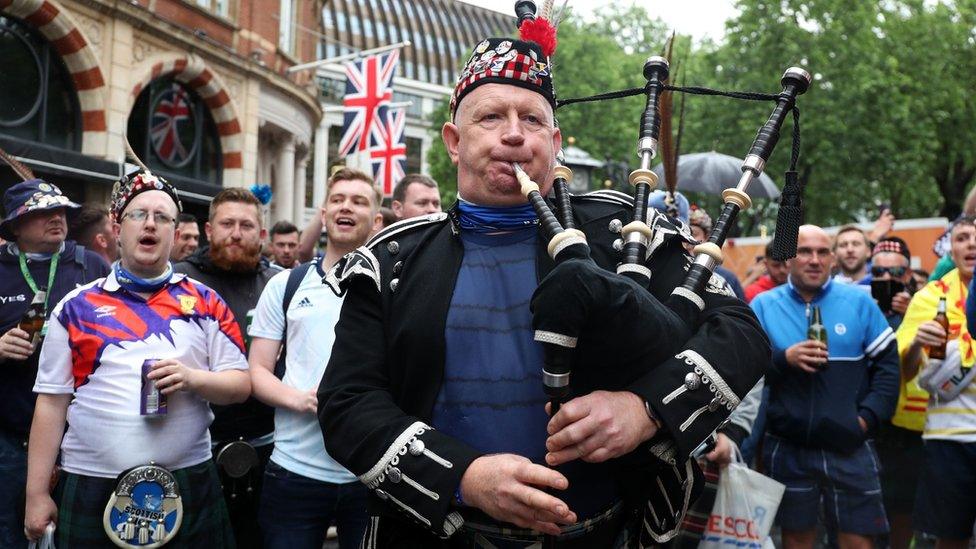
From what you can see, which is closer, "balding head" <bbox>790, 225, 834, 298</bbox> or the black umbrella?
"balding head" <bbox>790, 225, 834, 298</bbox>

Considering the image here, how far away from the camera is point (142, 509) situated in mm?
3633

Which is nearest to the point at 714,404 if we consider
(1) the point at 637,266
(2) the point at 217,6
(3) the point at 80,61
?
(1) the point at 637,266

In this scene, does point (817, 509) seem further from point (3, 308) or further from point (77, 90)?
point (77, 90)

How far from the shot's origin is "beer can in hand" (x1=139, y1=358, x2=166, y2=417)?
365 centimetres

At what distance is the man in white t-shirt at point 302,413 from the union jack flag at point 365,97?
12369mm

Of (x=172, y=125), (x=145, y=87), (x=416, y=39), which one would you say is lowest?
(x=172, y=125)

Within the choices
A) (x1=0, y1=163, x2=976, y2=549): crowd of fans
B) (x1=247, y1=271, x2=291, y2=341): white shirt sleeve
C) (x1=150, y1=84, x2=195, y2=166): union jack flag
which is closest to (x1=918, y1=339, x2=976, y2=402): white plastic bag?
(x1=0, y1=163, x2=976, y2=549): crowd of fans

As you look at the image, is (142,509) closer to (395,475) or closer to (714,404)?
(395,475)

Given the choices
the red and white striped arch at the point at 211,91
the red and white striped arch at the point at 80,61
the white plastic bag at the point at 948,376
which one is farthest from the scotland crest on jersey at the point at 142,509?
the red and white striped arch at the point at 211,91

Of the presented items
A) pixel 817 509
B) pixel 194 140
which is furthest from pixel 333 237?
pixel 194 140

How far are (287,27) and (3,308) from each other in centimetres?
2097

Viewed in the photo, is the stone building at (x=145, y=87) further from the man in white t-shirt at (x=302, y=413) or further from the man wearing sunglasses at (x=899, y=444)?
the man wearing sunglasses at (x=899, y=444)

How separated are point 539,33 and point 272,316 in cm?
234

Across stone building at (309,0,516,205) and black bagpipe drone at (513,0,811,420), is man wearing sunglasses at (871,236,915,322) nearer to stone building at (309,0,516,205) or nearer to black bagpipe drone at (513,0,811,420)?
black bagpipe drone at (513,0,811,420)
